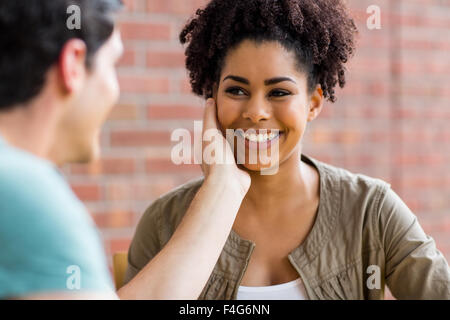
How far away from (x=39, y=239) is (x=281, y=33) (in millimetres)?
923

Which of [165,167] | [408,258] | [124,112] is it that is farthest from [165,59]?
[408,258]

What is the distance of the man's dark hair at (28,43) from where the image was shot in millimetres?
887

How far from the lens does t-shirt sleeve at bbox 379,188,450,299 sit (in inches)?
56.8

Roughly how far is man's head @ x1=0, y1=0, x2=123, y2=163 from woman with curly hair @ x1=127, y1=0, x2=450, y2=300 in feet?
1.91

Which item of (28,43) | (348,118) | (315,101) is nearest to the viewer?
(28,43)

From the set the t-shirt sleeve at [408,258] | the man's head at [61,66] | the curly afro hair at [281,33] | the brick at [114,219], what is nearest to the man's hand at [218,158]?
the curly afro hair at [281,33]

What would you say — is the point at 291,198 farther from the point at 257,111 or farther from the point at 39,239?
the point at 39,239

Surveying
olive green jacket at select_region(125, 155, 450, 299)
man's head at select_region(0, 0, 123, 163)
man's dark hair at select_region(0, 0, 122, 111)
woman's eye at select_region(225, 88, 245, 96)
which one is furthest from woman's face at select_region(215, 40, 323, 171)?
man's dark hair at select_region(0, 0, 122, 111)

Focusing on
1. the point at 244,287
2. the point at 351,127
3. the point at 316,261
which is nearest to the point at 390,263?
the point at 316,261

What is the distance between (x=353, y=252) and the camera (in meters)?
1.57

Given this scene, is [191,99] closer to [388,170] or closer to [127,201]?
[127,201]

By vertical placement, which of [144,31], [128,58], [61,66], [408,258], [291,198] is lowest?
[408,258]

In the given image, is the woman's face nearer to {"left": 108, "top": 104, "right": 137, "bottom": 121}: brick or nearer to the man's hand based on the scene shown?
the man's hand

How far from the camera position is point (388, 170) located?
111 inches
